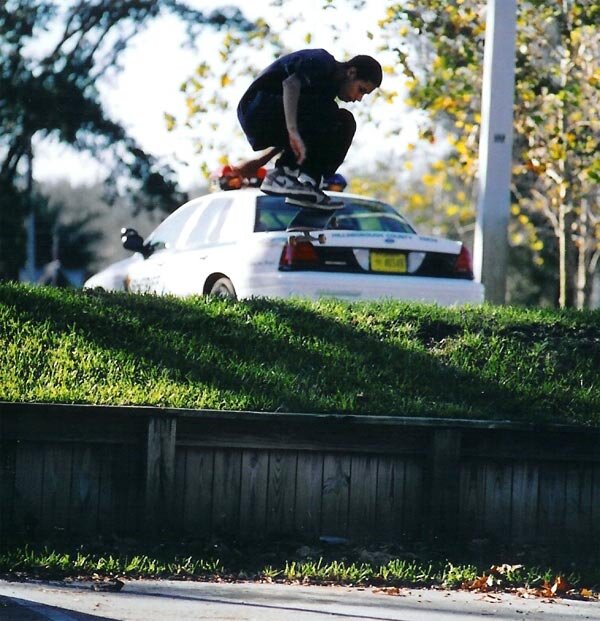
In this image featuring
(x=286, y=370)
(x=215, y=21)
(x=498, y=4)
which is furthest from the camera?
(x=215, y=21)

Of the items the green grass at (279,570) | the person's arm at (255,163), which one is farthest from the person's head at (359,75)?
the green grass at (279,570)

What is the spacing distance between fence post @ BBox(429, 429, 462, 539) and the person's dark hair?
2.90 meters

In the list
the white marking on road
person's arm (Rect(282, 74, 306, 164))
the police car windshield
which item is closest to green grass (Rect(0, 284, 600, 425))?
the police car windshield

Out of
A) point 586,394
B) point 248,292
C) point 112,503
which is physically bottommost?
point 112,503

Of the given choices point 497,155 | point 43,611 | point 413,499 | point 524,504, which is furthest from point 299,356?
point 497,155

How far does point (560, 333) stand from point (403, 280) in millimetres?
1759

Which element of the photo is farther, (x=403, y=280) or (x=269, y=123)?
(x=403, y=280)

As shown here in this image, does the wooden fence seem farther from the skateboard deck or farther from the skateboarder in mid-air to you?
the skateboarder in mid-air

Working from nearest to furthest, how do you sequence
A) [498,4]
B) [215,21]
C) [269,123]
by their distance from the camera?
[269,123]
[498,4]
[215,21]

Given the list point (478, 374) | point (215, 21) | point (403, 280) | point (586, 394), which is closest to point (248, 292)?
point (403, 280)

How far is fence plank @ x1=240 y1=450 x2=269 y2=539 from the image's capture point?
9133 mm

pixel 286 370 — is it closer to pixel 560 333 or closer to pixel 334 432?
pixel 334 432

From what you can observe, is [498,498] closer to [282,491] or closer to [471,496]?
[471,496]

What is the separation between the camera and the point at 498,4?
13258 millimetres
